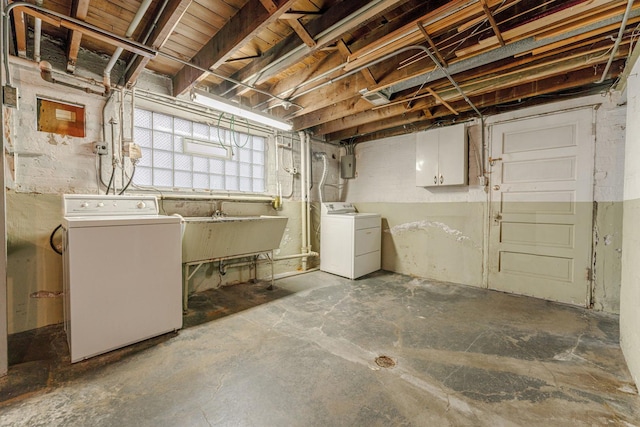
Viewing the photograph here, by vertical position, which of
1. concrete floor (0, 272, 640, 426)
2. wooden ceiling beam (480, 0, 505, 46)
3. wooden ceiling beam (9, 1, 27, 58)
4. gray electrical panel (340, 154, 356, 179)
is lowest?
concrete floor (0, 272, 640, 426)

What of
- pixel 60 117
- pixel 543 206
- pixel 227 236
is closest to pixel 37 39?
pixel 60 117

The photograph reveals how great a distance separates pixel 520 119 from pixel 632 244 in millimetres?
2112

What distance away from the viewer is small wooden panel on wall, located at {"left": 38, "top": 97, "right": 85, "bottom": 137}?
244 cm

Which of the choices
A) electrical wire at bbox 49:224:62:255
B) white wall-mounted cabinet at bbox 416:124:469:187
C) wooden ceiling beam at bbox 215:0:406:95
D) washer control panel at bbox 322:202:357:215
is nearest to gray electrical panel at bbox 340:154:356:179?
washer control panel at bbox 322:202:357:215

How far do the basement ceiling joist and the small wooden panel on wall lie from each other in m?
0.37

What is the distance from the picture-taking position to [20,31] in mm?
2021

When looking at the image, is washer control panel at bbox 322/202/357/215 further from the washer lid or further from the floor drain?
the floor drain

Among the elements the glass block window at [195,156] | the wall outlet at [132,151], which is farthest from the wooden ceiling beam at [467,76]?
the wall outlet at [132,151]

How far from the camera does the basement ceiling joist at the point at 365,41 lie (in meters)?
1.83

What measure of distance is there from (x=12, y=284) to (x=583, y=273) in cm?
576

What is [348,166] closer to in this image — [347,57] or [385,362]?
[347,57]

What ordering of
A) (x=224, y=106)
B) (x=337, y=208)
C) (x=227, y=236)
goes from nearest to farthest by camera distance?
(x=224, y=106), (x=227, y=236), (x=337, y=208)

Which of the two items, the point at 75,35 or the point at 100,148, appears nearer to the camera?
the point at 75,35

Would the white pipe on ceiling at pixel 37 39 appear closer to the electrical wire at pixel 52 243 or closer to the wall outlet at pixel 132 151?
the wall outlet at pixel 132 151
